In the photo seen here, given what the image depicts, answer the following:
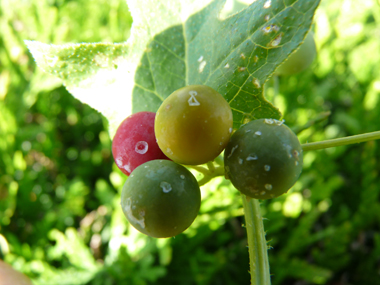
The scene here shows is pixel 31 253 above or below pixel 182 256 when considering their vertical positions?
above

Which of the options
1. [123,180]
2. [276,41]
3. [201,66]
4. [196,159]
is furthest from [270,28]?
[123,180]

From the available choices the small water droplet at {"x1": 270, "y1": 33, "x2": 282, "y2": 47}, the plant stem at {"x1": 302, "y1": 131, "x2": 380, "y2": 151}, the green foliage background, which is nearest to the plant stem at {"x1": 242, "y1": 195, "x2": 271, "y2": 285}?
the plant stem at {"x1": 302, "y1": 131, "x2": 380, "y2": 151}

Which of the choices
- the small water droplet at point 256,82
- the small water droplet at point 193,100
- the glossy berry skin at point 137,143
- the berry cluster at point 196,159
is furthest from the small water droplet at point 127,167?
the small water droplet at point 256,82

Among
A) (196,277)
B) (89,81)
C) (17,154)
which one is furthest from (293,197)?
(17,154)

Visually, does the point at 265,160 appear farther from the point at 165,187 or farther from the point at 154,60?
the point at 154,60

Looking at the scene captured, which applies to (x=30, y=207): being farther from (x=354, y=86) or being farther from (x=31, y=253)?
(x=354, y=86)
